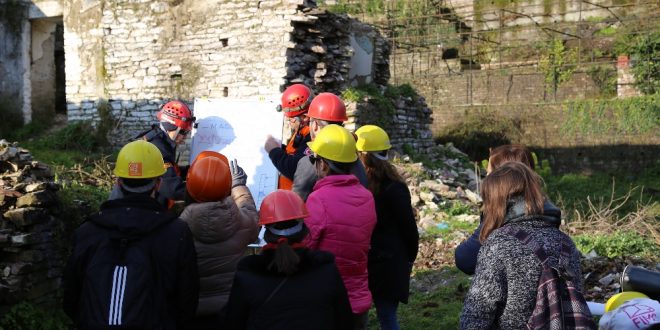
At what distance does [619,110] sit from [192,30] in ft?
45.1

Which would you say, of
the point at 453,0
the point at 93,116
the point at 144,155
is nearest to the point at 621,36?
the point at 453,0

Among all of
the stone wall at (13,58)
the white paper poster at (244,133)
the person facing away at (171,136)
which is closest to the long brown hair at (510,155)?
the white paper poster at (244,133)

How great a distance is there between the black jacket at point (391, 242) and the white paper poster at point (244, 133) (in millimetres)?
1154

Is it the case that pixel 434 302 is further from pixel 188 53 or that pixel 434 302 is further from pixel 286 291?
pixel 188 53

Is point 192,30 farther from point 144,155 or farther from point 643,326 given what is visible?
point 643,326

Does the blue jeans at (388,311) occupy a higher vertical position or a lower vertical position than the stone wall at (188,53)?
lower

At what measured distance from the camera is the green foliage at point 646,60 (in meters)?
20.2

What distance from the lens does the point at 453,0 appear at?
27.0 m

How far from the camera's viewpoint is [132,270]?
2.86m

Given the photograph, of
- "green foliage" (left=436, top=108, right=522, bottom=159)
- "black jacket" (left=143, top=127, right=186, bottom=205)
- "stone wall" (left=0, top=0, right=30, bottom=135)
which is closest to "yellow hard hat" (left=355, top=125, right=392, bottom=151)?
"black jacket" (left=143, top=127, right=186, bottom=205)

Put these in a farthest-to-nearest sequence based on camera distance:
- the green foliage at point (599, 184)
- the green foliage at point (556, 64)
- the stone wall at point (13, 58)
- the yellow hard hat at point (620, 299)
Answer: the green foliage at point (556, 64), the green foliage at point (599, 184), the stone wall at point (13, 58), the yellow hard hat at point (620, 299)

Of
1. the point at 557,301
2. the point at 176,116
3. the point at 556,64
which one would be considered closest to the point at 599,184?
the point at 556,64

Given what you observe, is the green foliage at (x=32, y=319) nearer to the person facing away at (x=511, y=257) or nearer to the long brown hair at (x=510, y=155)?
the person facing away at (x=511, y=257)

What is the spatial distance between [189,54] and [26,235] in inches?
309
